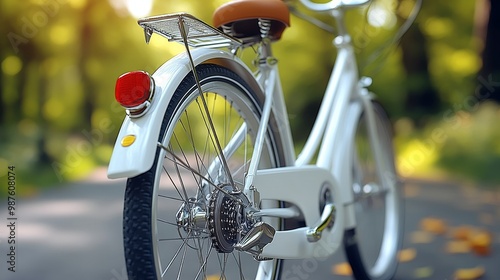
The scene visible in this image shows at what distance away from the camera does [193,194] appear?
54.4 inches

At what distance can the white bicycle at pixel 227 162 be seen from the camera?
1199 mm

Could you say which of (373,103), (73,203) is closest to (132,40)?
(73,203)

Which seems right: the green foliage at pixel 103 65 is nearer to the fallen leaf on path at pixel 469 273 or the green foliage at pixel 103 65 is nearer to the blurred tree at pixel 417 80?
the blurred tree at pixel 417 80

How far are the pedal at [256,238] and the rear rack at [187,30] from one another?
0.50 meters

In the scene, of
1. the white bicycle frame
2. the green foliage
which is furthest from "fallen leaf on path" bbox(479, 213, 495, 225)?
the green foliage

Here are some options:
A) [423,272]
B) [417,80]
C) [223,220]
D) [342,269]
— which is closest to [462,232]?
[423,272]

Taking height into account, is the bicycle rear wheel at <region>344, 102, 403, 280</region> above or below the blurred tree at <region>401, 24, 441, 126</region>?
below

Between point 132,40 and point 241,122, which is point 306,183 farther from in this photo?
point 132,40

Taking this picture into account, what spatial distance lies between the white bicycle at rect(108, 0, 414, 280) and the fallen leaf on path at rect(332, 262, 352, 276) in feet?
0.84

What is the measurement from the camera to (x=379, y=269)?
2439 millimetres

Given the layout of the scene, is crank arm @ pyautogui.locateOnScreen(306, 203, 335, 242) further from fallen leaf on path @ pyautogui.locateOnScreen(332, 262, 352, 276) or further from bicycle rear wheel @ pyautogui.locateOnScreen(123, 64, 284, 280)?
fallen leaf on path @ pyautogui.locateOnScreen(332, 262, 352, 276)

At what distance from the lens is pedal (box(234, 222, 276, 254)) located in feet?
4.49

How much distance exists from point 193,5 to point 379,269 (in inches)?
164

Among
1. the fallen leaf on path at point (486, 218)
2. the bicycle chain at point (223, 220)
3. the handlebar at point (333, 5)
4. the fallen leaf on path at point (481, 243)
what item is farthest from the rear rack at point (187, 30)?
the fallen leaf on path at point (486, 218)
